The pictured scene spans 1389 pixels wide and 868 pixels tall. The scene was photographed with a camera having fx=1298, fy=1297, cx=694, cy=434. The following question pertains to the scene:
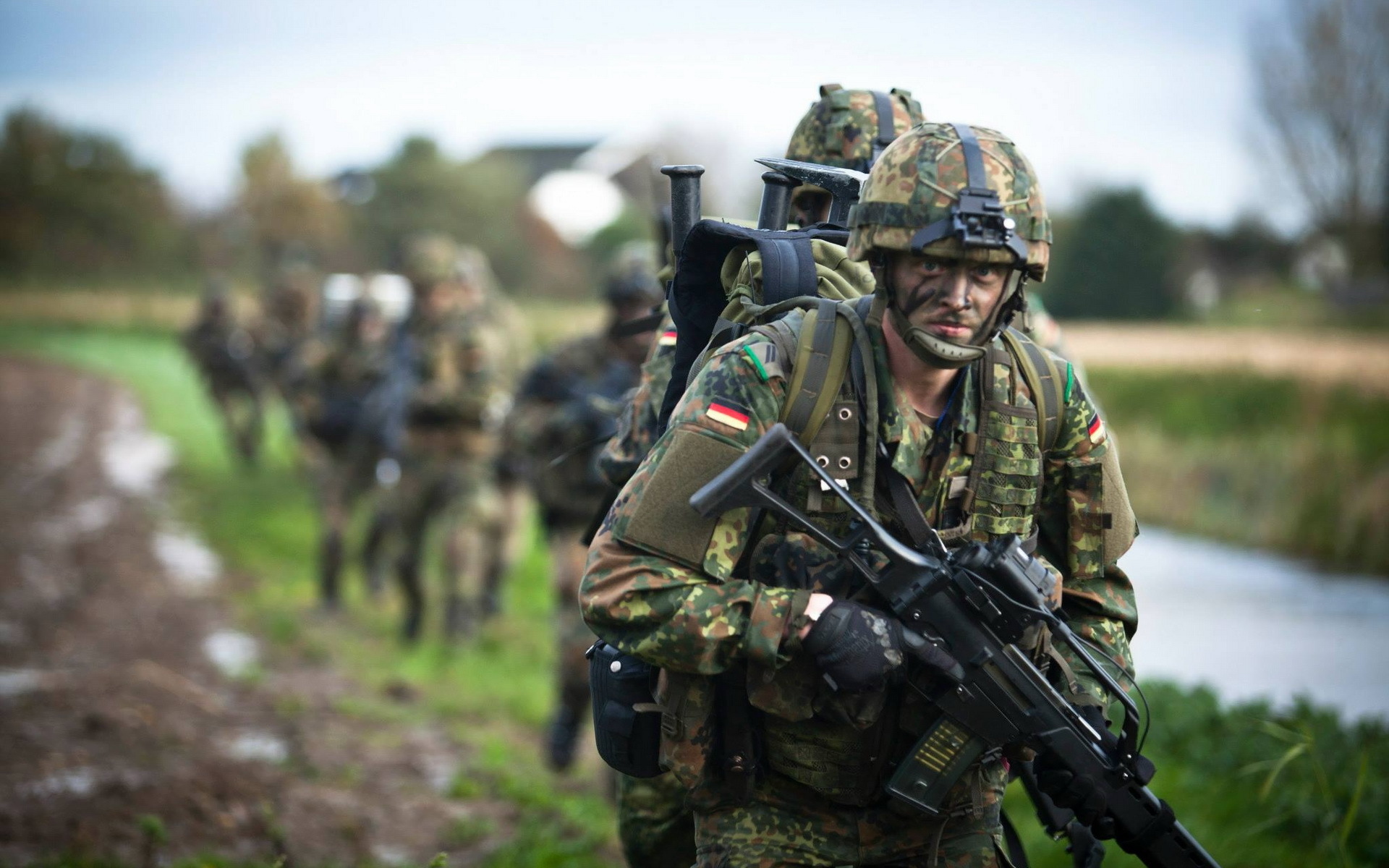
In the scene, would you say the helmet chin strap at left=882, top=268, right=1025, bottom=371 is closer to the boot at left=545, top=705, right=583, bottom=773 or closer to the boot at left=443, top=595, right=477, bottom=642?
the boot at left=545, top=705, right=583, bottom=773

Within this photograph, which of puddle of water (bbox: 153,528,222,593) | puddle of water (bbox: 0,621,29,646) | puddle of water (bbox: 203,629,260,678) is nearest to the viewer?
puddle of water (bbox: 0,621,29,646)

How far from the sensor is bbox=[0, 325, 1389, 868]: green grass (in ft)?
14.8

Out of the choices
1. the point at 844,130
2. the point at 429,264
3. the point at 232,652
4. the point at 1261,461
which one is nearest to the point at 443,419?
the point at 429,264

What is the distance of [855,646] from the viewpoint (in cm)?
253

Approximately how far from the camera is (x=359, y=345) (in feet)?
34.1

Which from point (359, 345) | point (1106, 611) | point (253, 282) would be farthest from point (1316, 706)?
point (253, 282)

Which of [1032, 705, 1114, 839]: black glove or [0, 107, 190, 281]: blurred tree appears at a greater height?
[1032, 705, 1114, 839]: black glove

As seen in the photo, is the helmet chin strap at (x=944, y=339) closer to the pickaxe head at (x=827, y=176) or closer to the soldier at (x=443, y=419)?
the pickaxe head at (x=827, y=176)

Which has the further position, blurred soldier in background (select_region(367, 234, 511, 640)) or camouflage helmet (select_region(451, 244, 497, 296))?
camouflage helmet (select_region(451, 244, 497, 296))

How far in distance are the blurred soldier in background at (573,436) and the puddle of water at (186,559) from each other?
4186 mm

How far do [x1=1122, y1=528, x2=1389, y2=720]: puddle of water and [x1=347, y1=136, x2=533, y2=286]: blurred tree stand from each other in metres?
29.2

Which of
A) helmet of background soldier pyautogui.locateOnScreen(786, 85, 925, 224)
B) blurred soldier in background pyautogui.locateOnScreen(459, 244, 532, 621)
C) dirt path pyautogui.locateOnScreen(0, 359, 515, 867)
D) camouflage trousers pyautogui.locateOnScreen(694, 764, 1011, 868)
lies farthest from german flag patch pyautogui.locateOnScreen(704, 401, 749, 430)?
blurred soldier in background pyautogui.locateOnScreen(459, 244, 532, 621)

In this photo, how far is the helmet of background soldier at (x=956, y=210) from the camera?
2635 millimetres

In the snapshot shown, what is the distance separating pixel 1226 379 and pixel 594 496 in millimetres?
10665
